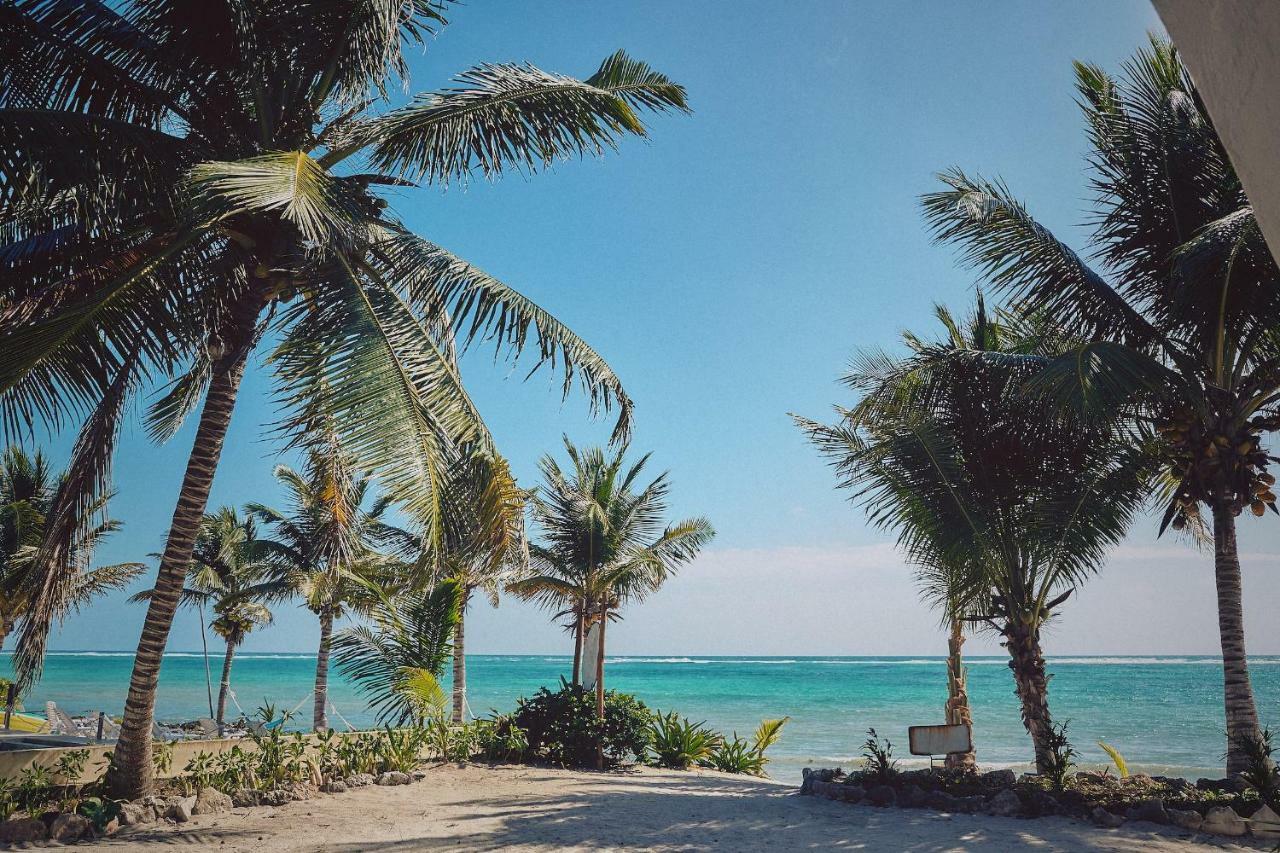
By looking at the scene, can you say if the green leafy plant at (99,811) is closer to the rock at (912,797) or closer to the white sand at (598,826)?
the white sand at (598,826)

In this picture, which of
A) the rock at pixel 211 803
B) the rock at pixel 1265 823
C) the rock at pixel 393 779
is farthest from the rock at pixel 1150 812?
the rock at pixel 211 803

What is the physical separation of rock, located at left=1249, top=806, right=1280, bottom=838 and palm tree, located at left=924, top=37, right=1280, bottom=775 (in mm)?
1117

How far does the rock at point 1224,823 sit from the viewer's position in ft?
24.5

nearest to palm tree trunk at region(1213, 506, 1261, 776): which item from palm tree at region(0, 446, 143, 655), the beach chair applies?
the beach chair

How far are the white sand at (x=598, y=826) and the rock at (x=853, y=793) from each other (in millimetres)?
189

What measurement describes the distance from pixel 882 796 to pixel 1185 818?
311 cm

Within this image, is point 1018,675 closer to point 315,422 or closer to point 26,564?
point 315,422

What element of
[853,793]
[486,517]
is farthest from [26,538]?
[853,793]

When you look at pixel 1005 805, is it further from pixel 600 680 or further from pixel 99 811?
pixel 99 811

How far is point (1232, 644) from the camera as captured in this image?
8.96 meters

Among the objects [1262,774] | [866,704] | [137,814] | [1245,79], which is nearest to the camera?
[1245,79]

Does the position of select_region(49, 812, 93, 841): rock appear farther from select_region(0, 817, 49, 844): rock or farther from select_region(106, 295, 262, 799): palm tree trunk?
select_region(106, 295, 262, 799): palm tree trunk

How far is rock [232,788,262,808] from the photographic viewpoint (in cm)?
853

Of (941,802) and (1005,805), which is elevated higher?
(1005,805)
